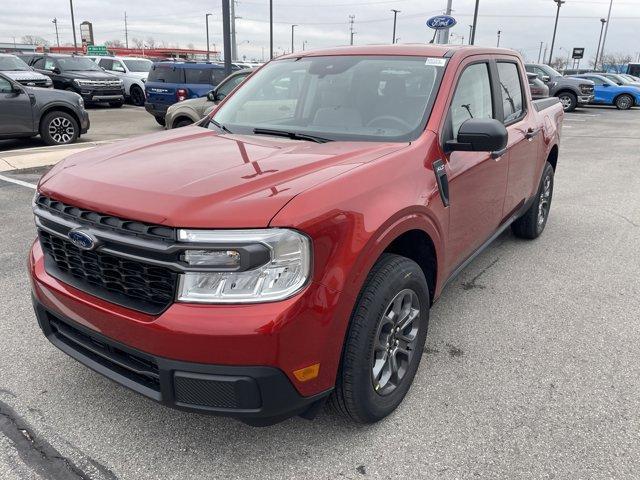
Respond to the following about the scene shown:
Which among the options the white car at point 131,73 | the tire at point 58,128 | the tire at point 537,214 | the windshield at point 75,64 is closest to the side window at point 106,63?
the white car at point 131,73

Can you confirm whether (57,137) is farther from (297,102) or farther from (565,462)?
(565,462)

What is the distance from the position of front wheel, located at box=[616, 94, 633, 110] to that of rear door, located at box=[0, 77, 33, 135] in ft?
80.7

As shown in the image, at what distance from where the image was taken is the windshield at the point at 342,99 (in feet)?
10.1

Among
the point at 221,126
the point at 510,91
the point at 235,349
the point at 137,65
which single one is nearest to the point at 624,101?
the point at 137,65

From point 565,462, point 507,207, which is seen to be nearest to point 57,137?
point 507,207

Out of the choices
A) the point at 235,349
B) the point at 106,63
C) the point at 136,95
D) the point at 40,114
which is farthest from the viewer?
the point at 106,63

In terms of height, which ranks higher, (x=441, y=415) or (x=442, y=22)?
(x=442, y=22)

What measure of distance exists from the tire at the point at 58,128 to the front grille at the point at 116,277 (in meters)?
9.00

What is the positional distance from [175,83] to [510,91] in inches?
445

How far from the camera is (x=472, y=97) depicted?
138 inches

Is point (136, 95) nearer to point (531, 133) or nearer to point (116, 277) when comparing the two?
point (531, 133)

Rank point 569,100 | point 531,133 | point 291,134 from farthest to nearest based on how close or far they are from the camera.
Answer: point 569,100 → point 531,133 → point 291,134

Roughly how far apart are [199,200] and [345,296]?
0.67 meters

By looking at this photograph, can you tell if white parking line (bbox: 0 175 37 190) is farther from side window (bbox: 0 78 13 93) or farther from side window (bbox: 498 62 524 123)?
side window (bbox: 498 62 524 123)
